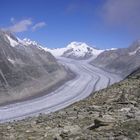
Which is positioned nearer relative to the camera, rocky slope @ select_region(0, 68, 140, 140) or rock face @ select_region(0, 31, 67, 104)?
rocky slope @ select_region(0, 68, 140, 140)

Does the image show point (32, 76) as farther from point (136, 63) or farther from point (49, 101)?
point (136, 63)

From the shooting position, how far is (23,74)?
124m

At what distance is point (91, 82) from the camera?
116625mm

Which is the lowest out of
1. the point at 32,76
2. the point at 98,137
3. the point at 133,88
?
the point at 98,137

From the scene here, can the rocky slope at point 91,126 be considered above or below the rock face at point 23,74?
below

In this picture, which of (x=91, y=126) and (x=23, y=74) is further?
(x=23, y=74)

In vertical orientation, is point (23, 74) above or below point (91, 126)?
above

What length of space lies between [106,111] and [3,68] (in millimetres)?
113074

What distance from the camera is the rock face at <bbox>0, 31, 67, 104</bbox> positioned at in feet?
359

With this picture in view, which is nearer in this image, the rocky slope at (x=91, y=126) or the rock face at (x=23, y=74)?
the rocky slope at (x=91, y=126)

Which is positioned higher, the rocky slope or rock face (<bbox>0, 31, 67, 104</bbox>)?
rock face (<bbox>0, 31, 67, 104</bbox>)

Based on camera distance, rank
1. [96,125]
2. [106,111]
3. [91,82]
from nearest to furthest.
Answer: [96,125]
[106,111]
[91,82]

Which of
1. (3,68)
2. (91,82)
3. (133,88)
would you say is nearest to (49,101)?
(91,82)

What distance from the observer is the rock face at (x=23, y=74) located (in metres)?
110
